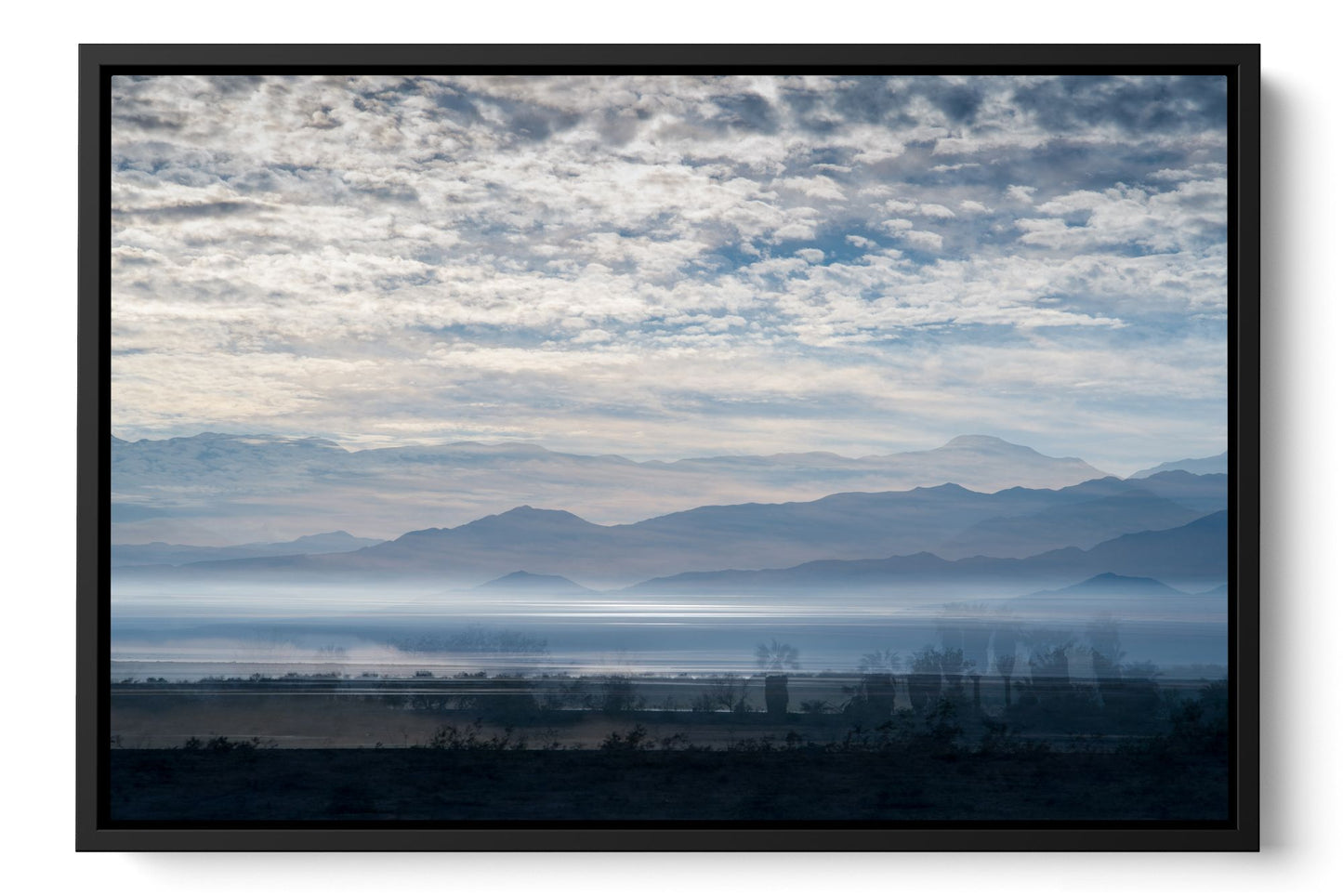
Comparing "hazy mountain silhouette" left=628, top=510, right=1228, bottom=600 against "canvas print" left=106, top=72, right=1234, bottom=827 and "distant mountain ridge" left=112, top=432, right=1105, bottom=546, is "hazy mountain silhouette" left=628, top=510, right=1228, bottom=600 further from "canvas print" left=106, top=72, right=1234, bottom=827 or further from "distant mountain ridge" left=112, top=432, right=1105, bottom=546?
"distant mountain ridge" left=112, top=432, right=1105, bottom=546

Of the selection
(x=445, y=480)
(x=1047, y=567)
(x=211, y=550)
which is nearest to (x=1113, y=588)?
(x=1047, y=567)

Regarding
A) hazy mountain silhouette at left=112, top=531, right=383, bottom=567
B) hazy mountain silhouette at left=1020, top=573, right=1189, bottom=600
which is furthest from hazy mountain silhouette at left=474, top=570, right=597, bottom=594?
hazy mountain silhouette at left=1020, top=573, right=1189, bottom=600

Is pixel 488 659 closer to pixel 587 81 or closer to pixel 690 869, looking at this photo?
pixel 690 869

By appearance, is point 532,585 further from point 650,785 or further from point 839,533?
point 839,533

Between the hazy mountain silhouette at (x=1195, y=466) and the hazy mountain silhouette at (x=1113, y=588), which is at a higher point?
the hazy mountain silhouette at (x=1195, y=466)

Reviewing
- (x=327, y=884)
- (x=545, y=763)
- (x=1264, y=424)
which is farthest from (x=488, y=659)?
(x=1264, y=424)

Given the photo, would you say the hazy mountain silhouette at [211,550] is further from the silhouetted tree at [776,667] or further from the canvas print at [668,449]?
the silhouetted tree at [776,667]
